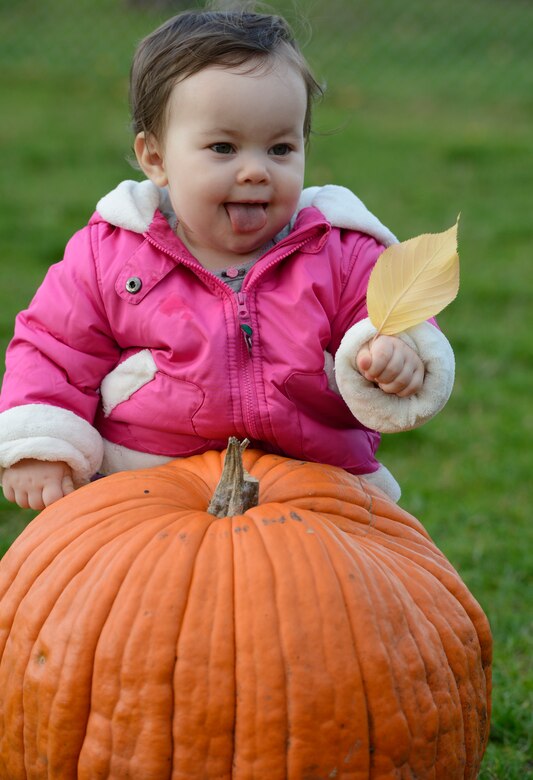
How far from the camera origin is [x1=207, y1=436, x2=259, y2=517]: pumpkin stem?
2.48 metres

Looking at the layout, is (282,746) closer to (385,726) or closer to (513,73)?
(385,726)

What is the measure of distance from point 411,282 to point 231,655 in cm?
94

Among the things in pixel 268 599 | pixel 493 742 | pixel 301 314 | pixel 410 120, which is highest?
pixel 410 120

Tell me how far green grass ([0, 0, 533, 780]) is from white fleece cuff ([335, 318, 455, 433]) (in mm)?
1049

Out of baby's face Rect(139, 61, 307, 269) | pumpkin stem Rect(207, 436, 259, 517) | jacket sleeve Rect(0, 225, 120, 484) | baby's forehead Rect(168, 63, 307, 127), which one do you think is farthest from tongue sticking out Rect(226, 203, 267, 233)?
pumpkin stem Rect(207, 436, 259, 517)

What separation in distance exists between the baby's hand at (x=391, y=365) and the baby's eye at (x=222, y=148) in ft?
2.00

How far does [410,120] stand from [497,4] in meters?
4.59

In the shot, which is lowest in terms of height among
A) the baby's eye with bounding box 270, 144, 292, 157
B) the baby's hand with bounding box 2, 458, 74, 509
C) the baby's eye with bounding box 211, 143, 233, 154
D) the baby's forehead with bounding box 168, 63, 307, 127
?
the baby's hand with bounding box 2, 458, 74, 509

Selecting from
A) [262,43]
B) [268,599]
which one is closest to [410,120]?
[262,43]

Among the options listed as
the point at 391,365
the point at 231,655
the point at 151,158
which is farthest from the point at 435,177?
the point at 231,655

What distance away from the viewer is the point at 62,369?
287 centimetres

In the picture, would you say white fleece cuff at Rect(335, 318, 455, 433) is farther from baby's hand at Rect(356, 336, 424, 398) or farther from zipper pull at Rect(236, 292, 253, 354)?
zipper pull at Rect(236, 292, 253, 354)

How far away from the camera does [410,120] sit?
466 inches

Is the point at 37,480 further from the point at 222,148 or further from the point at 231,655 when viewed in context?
the point at 222,148
